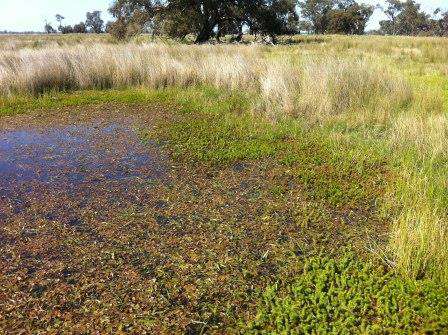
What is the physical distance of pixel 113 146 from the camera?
226 inches

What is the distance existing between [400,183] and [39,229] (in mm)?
3429

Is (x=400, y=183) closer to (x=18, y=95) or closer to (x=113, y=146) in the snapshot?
(x=113, y=146)

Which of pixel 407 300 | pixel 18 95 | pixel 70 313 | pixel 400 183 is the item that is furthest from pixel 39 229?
pixel 18 95

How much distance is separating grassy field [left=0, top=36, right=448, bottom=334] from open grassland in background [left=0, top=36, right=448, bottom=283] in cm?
2

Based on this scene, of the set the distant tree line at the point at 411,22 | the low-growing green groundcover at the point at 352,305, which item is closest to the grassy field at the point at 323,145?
the low-growing green groundcover at the point at 352,305

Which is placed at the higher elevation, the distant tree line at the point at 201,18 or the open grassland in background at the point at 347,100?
the distant tree line at the point at 201,18

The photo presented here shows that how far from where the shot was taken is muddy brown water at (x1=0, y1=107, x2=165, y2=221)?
13.5 ft

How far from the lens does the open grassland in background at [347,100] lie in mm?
3305

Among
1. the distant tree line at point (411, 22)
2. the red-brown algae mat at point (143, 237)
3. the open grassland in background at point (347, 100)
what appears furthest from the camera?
the distant tree line at point (411, 22)

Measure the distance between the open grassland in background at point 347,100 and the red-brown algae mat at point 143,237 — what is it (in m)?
0.58

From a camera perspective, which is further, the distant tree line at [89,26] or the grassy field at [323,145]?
the distant tree line at [89,26]

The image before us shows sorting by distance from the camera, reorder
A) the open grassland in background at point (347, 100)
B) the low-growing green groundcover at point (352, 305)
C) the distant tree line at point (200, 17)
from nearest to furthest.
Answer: the low-growing green groundcover at point (352, 305), the open grassland in background at point (347, 100), the distant tree line at point (200, 17)

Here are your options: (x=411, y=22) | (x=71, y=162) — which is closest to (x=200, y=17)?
(x=71, y=162)

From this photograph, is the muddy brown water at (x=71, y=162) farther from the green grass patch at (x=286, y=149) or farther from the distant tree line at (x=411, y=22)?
the distant tree line at (x=411, y=22)
